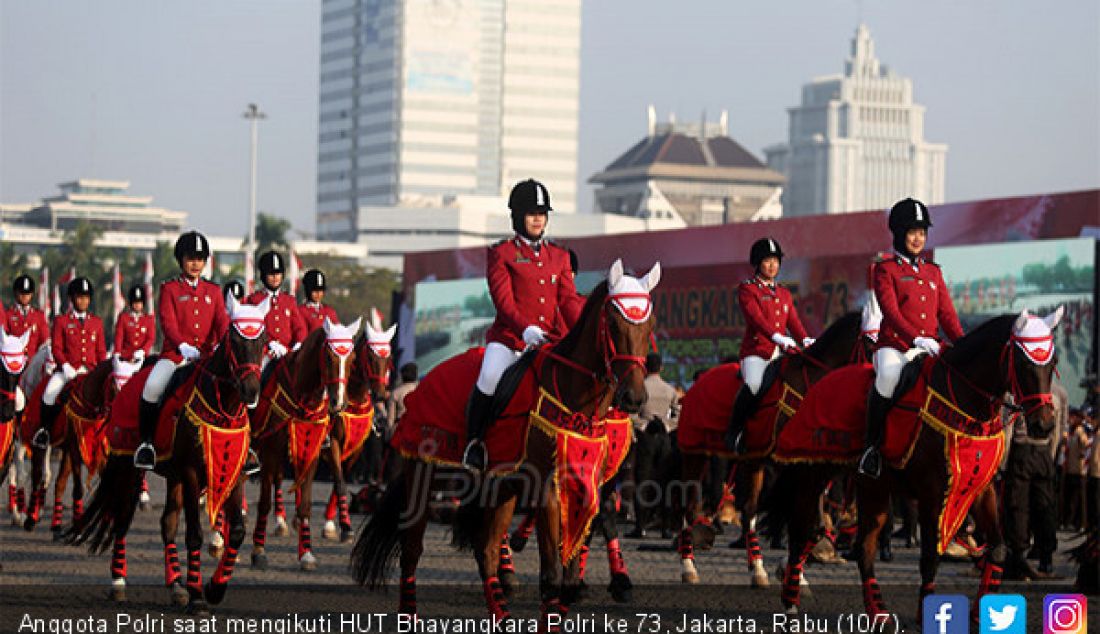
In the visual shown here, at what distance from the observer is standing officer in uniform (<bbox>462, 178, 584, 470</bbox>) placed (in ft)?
43.2

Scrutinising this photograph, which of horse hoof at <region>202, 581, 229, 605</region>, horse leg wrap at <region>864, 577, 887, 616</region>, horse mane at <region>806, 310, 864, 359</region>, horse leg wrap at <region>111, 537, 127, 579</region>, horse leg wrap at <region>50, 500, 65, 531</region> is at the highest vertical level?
horse mane at <region>806, 310, 864, 359</region>

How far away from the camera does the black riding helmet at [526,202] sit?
538 inches

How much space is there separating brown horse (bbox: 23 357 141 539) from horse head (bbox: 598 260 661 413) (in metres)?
11.3

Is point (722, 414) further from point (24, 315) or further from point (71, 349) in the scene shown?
point (24, 315)

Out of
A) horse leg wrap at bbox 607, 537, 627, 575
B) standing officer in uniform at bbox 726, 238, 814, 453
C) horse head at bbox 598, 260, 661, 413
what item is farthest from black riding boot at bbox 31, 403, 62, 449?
horse head at bbox 598, 260, 661, 413

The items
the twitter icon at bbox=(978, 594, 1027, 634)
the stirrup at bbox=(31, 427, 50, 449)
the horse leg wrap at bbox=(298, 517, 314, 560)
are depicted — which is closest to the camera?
the twitter icon at bbox=(978, 594, 1027, 634)

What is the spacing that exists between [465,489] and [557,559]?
152 centimetres

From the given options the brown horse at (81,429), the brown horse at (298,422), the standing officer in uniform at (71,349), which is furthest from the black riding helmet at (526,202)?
the standing officer in uniform at (71,349)

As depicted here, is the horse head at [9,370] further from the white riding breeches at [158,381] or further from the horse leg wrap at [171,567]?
the horse leg wrap at [171,567]

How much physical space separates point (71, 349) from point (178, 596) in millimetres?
10183

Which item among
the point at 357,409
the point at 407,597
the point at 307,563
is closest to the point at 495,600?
the point at 407,597

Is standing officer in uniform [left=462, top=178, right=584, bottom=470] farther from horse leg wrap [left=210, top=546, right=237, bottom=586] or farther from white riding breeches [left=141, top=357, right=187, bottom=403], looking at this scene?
white riding breeches [left=141, top=357, right=187, bottom=403]

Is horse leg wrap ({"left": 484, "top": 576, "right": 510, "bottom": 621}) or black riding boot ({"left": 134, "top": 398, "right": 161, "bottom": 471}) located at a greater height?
black riding boot ({"left": 134, "top": 398, "right": 161, "bottom": 471})

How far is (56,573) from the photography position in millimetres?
17984
